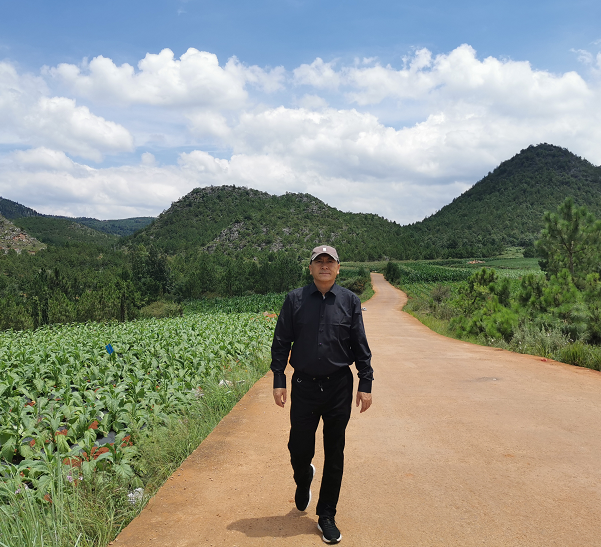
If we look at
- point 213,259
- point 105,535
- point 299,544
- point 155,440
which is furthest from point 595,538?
point 213,259

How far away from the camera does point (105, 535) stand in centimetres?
349

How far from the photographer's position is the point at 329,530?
3.35 meters

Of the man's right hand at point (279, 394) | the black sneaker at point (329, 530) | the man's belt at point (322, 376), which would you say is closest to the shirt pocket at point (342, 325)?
the man's belt at point (322, 376)

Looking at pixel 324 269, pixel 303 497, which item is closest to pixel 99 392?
pixel 303 497

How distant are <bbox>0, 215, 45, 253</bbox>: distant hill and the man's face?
153395 millimetres

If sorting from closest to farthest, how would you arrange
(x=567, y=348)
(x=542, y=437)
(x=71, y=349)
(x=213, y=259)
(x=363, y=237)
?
(x=542, y=437)
(x=567, y=348)
(x=71, y=349)
(x=213, y=259)
(x=363, y=237)

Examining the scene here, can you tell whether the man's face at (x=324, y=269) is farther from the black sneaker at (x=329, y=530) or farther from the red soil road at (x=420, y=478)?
the red soil road at (x=420, y=478)

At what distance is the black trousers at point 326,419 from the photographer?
11.5 feet

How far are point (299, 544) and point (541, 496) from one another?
7.29 ft

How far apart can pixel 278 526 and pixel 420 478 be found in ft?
5.19

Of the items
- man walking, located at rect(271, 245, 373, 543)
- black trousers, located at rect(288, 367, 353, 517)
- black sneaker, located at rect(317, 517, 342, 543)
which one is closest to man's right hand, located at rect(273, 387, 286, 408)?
man walking, located at rect(271, 245, 373, 543)

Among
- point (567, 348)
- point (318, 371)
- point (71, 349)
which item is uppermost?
point (318, 371)

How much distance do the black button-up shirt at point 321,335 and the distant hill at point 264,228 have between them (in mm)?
116426

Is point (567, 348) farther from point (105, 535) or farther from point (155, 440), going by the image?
point (105, 535)
